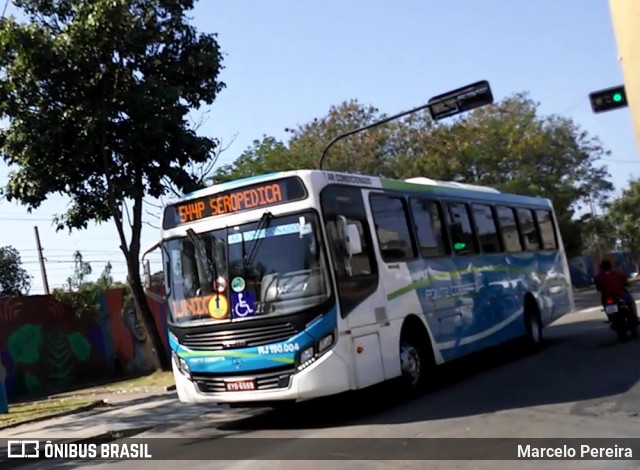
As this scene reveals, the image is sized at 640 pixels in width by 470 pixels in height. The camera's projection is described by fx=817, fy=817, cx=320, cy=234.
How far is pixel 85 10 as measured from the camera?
17.3m

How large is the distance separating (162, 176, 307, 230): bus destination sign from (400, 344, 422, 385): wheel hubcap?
2755mm

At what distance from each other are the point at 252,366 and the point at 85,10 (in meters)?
10.6

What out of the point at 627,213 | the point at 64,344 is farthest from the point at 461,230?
the point at 627,213

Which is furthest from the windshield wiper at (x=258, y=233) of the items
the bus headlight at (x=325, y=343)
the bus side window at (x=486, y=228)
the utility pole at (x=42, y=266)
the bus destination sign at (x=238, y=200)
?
the utility pole at (x=42, y=266)

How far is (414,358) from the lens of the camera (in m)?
11.5

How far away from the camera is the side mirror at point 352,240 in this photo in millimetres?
10148

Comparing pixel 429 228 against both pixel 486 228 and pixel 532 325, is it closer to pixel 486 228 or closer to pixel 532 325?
pixel 486 228

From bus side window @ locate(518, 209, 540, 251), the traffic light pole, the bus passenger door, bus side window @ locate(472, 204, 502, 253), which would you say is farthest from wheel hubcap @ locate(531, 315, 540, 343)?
the traffic light pole

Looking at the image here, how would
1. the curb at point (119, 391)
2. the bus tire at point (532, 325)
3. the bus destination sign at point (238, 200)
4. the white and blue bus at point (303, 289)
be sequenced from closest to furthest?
the white and blue bus at point (303, 289), the bus destination sign at point (238, 200), the bus tire at point (532, 325), the curb at point (119, 391)

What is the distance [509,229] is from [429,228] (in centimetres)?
370

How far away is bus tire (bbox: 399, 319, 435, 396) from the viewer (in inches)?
441

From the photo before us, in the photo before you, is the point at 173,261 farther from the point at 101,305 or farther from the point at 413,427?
the point at 101,305

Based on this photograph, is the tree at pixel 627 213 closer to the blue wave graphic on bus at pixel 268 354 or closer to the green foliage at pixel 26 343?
the green foliage at pixel 26 343

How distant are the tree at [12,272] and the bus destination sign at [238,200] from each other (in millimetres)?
31790
